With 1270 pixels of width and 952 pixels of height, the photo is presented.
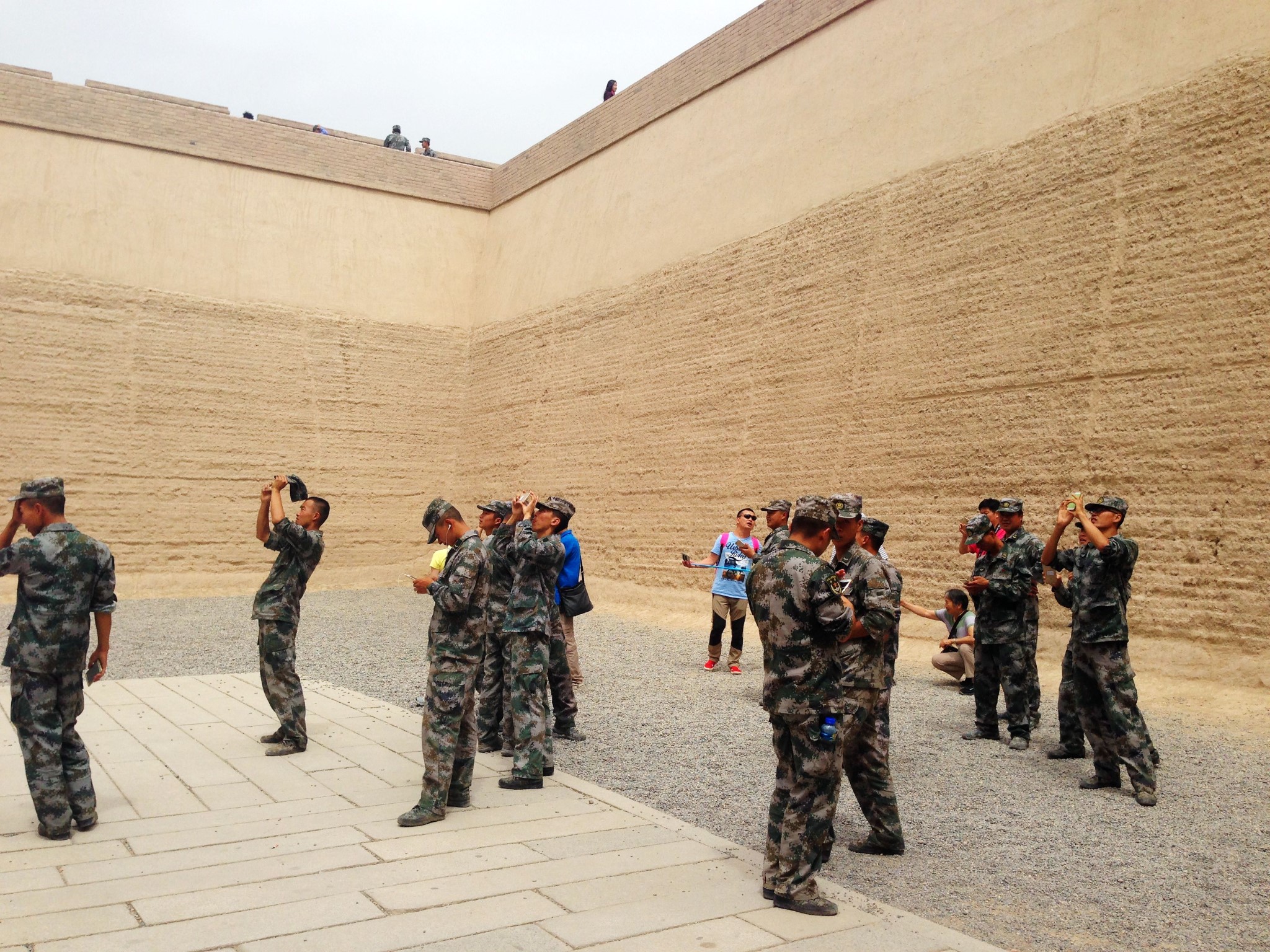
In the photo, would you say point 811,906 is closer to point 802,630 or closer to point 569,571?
point 802,630

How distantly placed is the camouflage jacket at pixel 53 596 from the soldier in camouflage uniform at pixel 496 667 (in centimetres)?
236

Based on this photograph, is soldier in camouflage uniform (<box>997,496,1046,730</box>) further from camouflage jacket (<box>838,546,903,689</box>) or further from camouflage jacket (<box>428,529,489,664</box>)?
camouflage jacket (<box>428,529,489,664</box>)

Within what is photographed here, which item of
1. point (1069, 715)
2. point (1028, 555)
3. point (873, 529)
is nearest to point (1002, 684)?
point (1069, 715)

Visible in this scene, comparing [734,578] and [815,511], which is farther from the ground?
[815,511]

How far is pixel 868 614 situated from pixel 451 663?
86.7 inches

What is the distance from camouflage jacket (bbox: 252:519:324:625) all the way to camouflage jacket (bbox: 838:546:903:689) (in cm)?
363

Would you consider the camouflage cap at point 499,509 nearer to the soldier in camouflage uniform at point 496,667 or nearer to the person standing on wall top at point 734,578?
the soldier in camouflage uniform at point 496,667

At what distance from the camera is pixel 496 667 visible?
7426mm

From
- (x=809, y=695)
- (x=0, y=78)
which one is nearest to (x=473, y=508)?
(x=0, y=78)

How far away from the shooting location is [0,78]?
61.0 ft

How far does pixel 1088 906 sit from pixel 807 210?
11.6 meters

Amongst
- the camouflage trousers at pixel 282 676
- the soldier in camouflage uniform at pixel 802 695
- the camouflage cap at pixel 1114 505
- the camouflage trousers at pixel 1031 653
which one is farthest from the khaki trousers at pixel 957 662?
the camouflage trousers at pixel 282 676

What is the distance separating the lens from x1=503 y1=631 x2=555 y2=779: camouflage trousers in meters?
6.26

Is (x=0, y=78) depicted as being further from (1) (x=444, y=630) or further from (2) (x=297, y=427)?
(1) (x=444, y=630)
